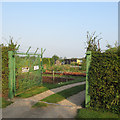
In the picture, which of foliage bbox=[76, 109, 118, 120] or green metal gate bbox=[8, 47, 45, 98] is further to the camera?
green metal gate bbox=[8, 47, 45, 98]

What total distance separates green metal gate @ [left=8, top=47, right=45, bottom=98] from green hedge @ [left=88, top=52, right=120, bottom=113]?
4325 mm

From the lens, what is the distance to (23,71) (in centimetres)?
800

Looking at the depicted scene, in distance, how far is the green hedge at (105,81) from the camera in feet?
15.6

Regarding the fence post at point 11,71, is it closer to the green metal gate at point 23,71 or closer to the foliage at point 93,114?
the green metal gate at point 23,71

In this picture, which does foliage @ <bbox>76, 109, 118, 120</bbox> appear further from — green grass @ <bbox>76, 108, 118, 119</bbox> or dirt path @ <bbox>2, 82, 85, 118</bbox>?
dirt path @ <bbox>2, 82, 85, 118</bbox>

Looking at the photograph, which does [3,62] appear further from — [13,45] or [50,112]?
[50,112]

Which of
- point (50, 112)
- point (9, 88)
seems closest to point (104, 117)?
point (50, 112)

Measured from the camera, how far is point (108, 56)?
4.88 m

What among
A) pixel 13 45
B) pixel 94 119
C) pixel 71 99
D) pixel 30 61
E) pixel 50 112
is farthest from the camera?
pixel 30 61

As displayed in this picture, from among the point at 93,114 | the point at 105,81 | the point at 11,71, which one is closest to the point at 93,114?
the point at 93,114

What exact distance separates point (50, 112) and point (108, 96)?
2326 mm

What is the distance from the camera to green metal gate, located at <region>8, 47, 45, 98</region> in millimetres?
7203

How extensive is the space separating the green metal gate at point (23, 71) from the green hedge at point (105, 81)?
14.2 ft

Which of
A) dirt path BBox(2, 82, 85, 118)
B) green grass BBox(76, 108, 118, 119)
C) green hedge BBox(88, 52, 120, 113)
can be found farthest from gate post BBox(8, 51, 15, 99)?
green hedge BBox(88, 52, 120, 113)
